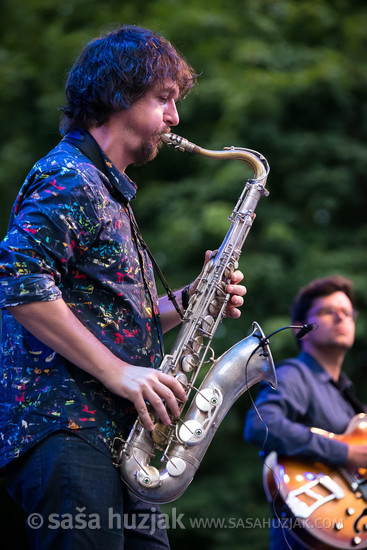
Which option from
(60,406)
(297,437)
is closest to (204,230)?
(297,437)

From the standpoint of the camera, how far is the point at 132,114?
2.36 metres

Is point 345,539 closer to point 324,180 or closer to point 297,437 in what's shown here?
point 297,437

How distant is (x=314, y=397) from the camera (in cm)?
426

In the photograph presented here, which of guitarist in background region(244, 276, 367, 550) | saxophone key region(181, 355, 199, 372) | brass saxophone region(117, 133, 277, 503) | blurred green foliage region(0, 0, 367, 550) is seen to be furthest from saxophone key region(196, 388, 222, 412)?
blurred green foliage region(0, 0, 367, 550)

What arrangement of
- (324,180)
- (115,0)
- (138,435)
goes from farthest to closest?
(115,0) → (324,180) → (138,435)

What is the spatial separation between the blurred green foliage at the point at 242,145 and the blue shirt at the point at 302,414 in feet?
7.61

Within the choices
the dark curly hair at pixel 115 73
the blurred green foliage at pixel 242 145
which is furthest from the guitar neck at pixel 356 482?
the blurred green foliage at pixel 242 145

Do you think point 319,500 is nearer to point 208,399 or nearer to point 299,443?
point 299,443

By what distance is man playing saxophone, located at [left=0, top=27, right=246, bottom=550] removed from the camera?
195cm

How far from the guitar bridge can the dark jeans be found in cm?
174

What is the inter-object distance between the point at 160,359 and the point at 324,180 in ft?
Answer: 18.4

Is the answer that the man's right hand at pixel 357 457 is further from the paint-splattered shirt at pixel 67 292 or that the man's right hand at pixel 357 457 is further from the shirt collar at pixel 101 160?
the shirt collar at pixel 101 160

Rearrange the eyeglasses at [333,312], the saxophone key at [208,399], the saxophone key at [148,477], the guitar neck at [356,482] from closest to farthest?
the saxophone key at [148,477]
the saxophone key at [208,399]
the guitar neck at [356,482]
the eyeglasses at [333,312]

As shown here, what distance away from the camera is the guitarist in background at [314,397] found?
12.6 ft
